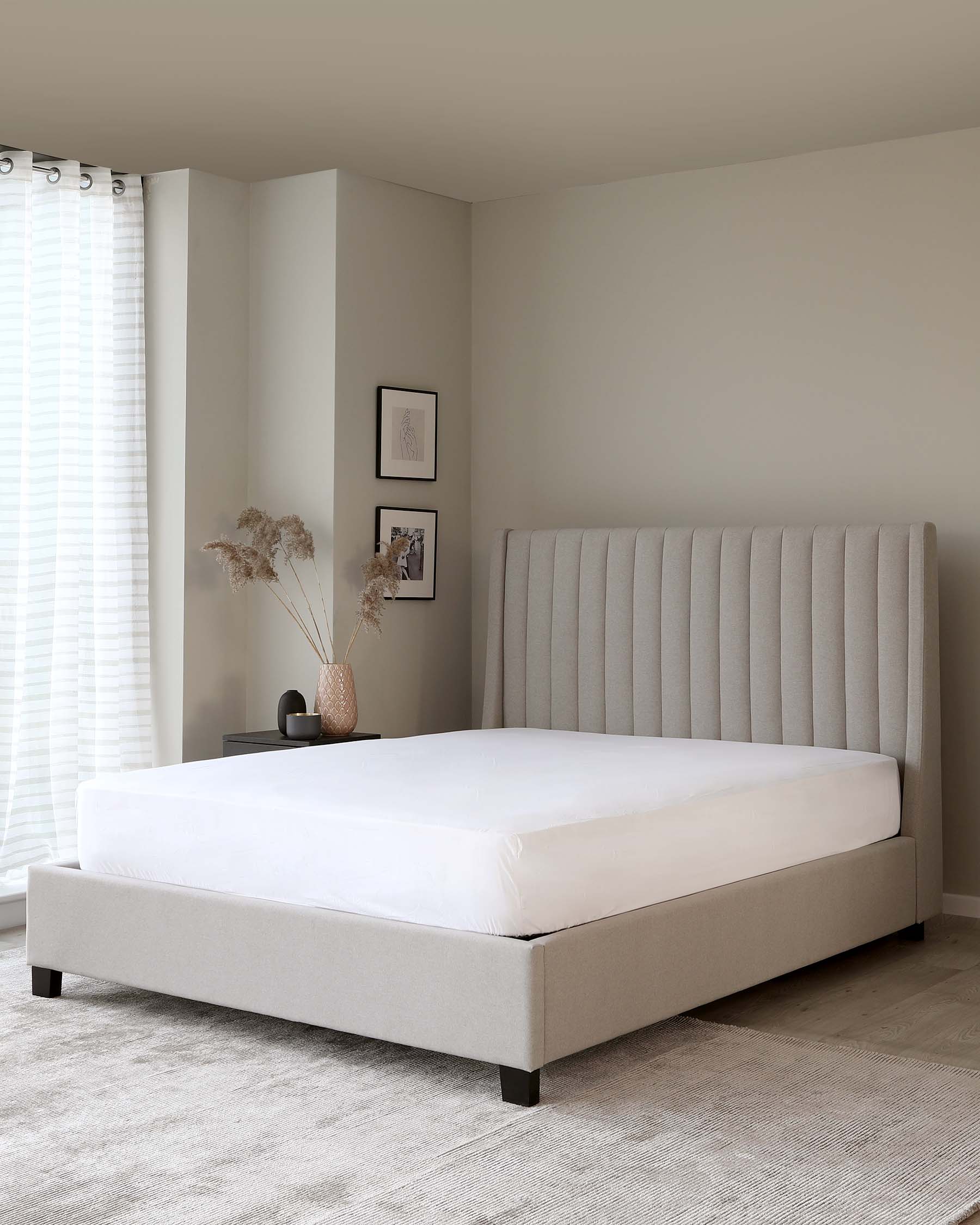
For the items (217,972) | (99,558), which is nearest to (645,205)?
(99,558)

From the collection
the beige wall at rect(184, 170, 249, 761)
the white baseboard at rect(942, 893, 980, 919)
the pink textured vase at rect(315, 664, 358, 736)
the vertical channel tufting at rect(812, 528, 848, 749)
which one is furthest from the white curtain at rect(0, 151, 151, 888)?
the white baseboard at rect(942, 893, 980, 919)

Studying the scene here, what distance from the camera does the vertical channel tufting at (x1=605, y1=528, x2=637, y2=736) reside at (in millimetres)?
4961

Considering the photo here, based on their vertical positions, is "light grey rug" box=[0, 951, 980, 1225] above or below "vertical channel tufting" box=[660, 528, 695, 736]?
below

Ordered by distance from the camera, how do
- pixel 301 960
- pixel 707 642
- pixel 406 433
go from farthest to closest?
1. pixel 406 433
2. pixel 707 642
3. pixel 301 960

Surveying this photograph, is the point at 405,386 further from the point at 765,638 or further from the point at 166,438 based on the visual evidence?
the point at 765,638

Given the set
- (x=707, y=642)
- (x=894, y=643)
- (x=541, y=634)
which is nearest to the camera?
(x=894, y=643)

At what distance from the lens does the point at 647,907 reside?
10.5 ft

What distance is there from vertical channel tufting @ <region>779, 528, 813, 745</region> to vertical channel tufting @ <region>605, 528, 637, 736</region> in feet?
1.88

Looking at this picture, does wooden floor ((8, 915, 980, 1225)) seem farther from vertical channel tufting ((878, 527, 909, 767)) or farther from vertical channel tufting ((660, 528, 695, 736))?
vertical channel tufting ((660, 528, 695, 736))

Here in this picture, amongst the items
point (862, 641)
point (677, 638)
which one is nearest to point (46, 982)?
point (677, 638)

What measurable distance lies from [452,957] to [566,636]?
2288mm

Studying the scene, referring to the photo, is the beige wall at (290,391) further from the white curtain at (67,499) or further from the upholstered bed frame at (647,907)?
the upholstered bed frame at (647,907)

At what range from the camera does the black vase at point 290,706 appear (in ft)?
15.9

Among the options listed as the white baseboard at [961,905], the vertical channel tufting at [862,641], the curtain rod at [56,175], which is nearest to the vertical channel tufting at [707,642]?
the vertical channel tufting at [862,641]
